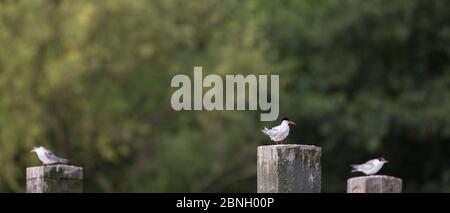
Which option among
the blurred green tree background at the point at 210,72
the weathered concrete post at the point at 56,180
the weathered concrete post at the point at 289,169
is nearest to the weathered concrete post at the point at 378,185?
the weathered concrete post at the point at 289,169

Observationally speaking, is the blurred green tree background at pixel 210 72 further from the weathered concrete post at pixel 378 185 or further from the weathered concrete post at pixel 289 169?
the weathered concrete post at pixel 378 185

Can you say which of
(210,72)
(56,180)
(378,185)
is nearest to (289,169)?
(378,185)

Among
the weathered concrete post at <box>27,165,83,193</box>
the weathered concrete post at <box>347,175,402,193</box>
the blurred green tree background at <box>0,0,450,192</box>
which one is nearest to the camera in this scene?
the weathered concrete post at <box>347,175,402,193</box>

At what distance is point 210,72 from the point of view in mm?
27922

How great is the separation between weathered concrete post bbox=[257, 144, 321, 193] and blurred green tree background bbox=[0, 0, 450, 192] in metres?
18.8

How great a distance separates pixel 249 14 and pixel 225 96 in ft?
12.6

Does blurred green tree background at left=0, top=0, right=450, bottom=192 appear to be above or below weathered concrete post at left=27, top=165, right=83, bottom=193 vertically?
above

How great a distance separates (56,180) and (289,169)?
4.72 ft

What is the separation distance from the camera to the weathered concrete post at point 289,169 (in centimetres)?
696

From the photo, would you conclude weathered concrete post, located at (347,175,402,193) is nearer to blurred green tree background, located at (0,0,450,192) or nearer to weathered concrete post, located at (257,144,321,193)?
weathered concrete post, located at (257,144,321,193)

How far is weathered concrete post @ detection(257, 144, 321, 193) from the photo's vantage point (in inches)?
274

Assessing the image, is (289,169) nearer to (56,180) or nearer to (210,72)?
(56,180)

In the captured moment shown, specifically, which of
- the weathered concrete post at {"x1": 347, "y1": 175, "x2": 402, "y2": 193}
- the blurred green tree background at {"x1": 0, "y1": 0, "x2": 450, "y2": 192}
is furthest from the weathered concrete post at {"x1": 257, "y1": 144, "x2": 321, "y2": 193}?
the blurred green tree background at {"x1": 0, "y1": 0, "x2": 450, "y2": 192}
